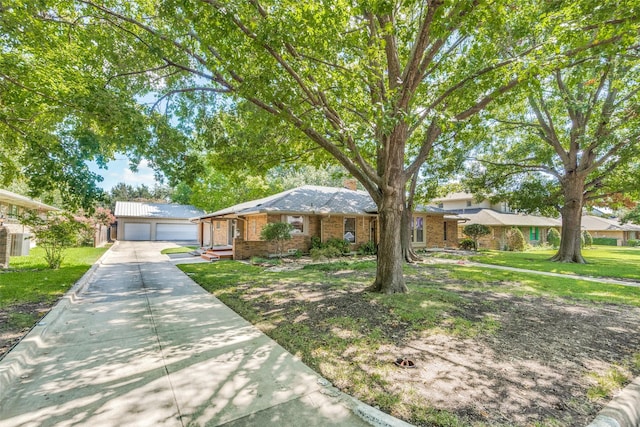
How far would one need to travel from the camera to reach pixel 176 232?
119ft

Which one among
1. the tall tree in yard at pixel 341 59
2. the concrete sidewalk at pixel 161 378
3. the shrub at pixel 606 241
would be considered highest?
the tall tree in yard at pixel 341 59

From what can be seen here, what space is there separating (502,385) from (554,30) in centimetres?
695

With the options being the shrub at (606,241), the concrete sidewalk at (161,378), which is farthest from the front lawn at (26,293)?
the shrub at (606,241)

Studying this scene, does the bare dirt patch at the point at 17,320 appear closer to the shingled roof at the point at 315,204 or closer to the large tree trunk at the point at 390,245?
the large tree trunk at the point at 390,245

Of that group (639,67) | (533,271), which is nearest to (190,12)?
(533,271)

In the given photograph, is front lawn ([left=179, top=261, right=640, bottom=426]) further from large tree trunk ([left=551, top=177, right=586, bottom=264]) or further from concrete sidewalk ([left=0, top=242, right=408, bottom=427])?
large tree trunk ([left=551, top=177, right=586, bottom=264])

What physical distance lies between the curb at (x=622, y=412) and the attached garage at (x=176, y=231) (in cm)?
3838

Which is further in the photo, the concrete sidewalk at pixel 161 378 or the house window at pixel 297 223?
the house window at pixel 297 223

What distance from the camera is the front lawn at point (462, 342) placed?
306 centimetres

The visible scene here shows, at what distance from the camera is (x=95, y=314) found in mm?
6047

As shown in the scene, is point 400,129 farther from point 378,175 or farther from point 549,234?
point 549,234

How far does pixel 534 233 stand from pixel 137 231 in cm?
4186

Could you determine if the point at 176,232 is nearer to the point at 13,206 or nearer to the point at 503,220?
the point at 13,206

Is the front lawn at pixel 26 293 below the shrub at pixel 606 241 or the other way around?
the other way around
